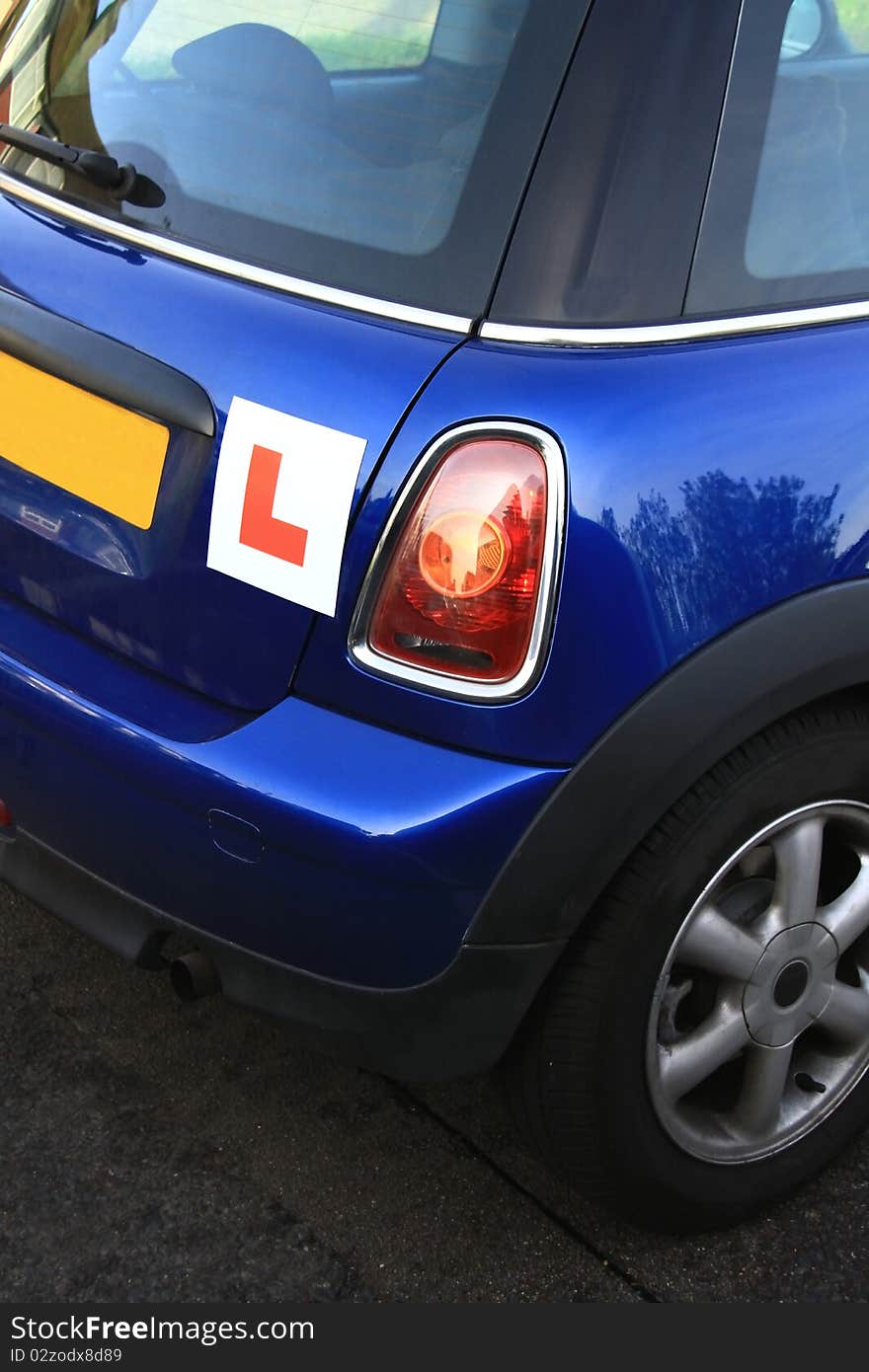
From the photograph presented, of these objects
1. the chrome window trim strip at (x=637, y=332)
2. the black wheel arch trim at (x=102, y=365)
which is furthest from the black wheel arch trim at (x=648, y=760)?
the black wheel arch trim at (x=102, y=365)

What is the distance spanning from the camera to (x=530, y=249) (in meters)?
1.62

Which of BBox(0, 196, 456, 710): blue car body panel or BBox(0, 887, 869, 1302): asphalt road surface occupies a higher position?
BBox(0, 196, 456, 710): blue car body panel

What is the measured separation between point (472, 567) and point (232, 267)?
0.48 m

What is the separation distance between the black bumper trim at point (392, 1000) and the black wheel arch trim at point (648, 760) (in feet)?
0.15

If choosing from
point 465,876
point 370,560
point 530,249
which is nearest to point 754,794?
point 465,876

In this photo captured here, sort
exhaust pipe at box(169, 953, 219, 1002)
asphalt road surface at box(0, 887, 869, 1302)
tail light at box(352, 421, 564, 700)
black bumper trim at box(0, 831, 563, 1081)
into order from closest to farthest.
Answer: tail light at box(352, 421, 564, 700), black bumper trim at box(0, 831, 563, 1081), exhaust pipe at box(169, 953, 219, 1002), asphalt road surface at box(0, 887, 869, 1302)

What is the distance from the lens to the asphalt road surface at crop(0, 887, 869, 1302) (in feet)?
6.58

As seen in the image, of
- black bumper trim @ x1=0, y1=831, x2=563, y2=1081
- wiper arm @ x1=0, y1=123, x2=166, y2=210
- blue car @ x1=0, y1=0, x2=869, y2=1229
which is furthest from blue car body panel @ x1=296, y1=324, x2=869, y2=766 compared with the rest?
wiper arm @ x1=0, y1=123, x2=166, y2=210

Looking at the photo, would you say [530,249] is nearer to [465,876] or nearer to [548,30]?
[548,30]

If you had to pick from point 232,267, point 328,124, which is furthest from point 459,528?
point 328,124

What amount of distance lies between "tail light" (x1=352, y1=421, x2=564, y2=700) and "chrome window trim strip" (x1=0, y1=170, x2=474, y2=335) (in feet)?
0.52

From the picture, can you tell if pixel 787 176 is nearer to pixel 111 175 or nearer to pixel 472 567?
pixel 472 567

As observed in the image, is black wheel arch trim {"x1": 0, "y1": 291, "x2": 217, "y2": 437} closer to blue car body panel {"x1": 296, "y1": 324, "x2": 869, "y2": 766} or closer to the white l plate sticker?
the white l plate sticker

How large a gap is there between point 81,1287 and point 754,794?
106 cm
